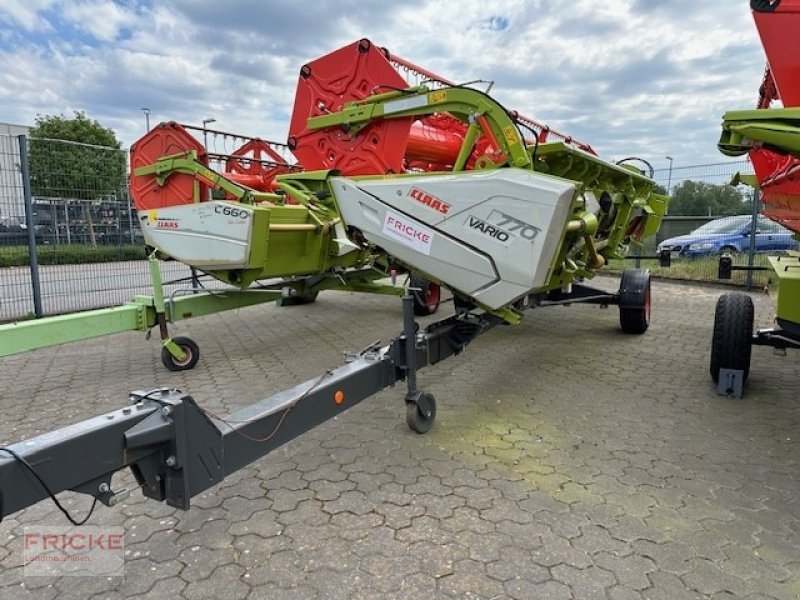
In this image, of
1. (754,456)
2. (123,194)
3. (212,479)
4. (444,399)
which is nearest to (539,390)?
(444,399)

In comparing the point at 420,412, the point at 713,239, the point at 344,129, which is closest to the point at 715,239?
the point at 713,239

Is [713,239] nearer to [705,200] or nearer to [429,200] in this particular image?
[705,200]

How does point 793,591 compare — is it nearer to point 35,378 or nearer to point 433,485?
point 433,485

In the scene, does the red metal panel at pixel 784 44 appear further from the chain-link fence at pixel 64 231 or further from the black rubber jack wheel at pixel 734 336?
the chain-link fence at pixel 64 231

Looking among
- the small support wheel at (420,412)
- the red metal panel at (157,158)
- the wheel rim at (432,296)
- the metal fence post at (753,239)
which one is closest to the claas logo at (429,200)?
the small support wheel at (420,412)

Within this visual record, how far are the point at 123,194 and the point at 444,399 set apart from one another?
6.51 metres

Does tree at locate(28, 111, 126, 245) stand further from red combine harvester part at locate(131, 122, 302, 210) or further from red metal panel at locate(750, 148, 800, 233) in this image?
red metal panel at locate(750, 148, 800, 233)

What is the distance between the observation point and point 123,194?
8.36m

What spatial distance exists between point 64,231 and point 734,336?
8134 mm

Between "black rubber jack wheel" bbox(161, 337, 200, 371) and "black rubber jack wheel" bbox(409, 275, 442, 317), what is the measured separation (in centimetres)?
314

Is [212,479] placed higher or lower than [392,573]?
higher

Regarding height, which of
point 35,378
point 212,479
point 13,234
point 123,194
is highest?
point 123,194

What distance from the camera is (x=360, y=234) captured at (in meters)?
3.82

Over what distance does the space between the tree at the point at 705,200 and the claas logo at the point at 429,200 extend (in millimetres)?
10079
